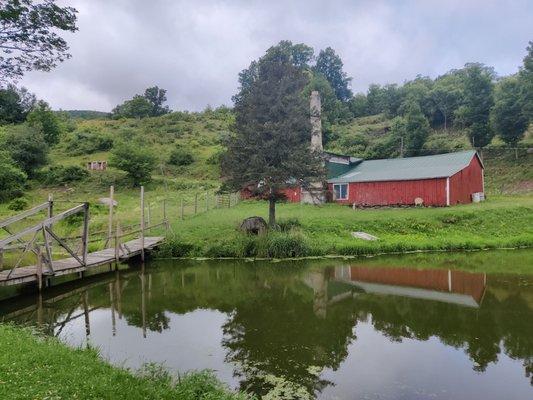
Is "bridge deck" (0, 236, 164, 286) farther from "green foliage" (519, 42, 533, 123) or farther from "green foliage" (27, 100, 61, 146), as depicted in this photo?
"green foliage" (27, 100, 61, 146)

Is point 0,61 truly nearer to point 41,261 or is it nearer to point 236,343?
point 41,261

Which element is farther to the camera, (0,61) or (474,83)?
(474,83)

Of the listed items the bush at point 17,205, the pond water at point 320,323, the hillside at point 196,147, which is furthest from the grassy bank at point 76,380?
the bush at point 17,205

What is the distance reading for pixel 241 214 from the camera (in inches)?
1193

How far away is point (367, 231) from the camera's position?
82.3ft

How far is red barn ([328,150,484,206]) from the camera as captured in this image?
106 ft

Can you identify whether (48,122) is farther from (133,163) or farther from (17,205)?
(17,205)

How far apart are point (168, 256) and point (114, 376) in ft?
50.4

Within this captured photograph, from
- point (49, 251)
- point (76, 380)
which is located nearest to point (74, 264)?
point (49, 251)

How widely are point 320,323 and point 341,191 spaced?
26616mm

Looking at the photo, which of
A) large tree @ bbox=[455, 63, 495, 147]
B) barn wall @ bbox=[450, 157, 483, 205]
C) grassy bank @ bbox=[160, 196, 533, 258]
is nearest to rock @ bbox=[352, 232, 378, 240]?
grassy bank @ bbox=[160, 196, 533, 258]

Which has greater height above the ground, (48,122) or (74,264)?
(48,122)

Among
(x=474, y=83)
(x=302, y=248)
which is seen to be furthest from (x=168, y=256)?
(x=474, y=83)

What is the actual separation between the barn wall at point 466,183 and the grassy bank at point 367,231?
2.51 meters
